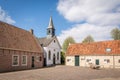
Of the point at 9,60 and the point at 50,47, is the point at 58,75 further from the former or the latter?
the point at 50,47

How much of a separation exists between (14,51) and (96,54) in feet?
58.6

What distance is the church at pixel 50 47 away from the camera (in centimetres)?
3491

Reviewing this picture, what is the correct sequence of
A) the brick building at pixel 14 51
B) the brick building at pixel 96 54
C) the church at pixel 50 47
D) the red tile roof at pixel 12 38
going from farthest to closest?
the church at pixel 50 47, the brick building at pixel 96 54, the red tile roof at pixel 12 38, the brick building at pixel 14 51

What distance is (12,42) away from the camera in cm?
2278

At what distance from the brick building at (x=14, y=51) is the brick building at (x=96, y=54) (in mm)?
10298

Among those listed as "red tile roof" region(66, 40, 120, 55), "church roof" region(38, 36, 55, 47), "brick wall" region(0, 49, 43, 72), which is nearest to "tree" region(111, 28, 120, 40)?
"red tile roof" region(66, 40, 120, 55)

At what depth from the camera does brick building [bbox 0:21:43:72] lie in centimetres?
2048

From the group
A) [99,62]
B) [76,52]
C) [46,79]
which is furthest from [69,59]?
[46,79]

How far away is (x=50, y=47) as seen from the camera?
36594mm

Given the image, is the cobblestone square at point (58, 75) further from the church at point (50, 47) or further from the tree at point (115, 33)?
the tree at point (115, 33)

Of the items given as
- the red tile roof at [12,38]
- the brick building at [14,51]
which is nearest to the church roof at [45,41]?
the brick building at [14,51]

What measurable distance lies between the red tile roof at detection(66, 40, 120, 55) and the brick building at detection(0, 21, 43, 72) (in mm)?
11266

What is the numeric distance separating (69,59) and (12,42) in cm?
1696

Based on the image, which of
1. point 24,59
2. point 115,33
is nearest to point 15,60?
point 24,59
